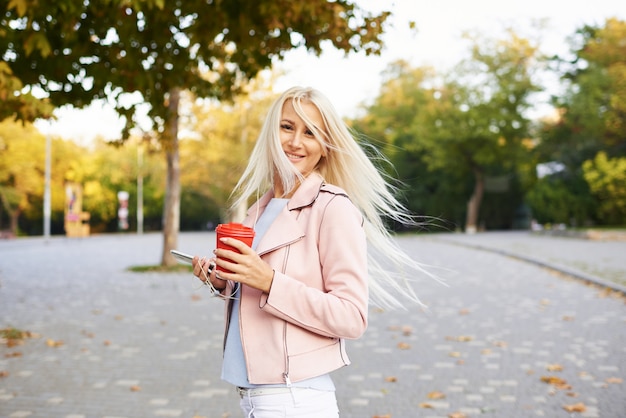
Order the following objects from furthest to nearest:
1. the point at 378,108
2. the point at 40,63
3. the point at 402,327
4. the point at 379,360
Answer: the point at 378,108, the point at 402,327, the point at 40,63, the point at 379,360

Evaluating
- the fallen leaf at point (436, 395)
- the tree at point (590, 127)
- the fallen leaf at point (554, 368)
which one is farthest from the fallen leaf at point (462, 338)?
the tree at point (590, 127)

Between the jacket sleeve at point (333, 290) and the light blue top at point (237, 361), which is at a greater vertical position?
the jacket sleeve at point (333, 290)

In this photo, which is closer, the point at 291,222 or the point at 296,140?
the point at 291,222

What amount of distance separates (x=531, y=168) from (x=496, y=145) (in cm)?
458

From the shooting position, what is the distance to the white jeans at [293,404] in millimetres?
2133

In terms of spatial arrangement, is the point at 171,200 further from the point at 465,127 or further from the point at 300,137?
the point at 465,127

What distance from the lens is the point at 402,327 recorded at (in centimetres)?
930

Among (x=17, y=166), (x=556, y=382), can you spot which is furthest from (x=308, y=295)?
(x=17, y=166)

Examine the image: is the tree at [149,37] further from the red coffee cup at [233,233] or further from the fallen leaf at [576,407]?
the red coffee cup at [233,233]

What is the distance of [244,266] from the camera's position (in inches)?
77.8

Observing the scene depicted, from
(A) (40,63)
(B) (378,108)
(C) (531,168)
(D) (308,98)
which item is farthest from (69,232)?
(D) (308,98)

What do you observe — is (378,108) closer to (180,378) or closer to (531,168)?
(531,168)

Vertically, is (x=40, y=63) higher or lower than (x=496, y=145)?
lower

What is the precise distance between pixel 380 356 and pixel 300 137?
5420 mm
